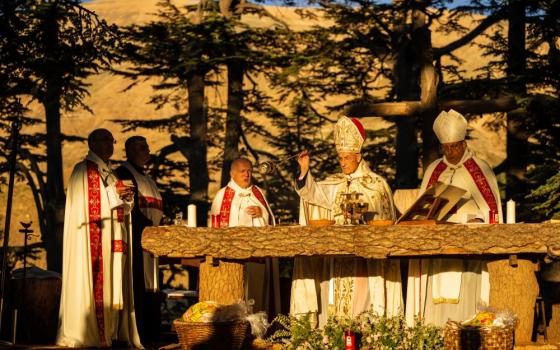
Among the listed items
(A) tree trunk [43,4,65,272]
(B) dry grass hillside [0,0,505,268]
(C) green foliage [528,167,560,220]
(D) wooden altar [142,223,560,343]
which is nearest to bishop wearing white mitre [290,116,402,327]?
(D) wooden altar [142,223,560,343]

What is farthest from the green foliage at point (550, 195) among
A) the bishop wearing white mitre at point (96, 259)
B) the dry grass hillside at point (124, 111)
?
the dry grass hillside at point (124, 111)

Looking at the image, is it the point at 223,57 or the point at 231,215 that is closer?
the point at 231,215

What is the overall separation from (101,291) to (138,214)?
1.12m

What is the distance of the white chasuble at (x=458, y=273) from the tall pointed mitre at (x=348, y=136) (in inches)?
31.9

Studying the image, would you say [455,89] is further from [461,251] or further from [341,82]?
[461,251]

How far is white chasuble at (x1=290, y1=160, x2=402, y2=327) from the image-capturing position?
488 inches

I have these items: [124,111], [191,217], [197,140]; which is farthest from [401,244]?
[124,111]

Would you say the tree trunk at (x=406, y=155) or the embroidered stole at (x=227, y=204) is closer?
the embroidered stole at (x=227, y=204)

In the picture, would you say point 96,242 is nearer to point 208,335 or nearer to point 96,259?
point 96,259

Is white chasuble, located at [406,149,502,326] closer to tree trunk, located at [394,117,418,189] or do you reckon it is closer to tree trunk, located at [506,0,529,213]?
tree trunk, located at [506,0,529,213]

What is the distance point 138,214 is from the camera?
44.0ft

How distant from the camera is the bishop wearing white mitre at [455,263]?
12.2m

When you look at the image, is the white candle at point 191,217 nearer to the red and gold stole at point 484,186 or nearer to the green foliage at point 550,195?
the red and gold stole at point 484,186

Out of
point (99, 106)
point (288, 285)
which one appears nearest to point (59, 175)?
point (288, 285)
